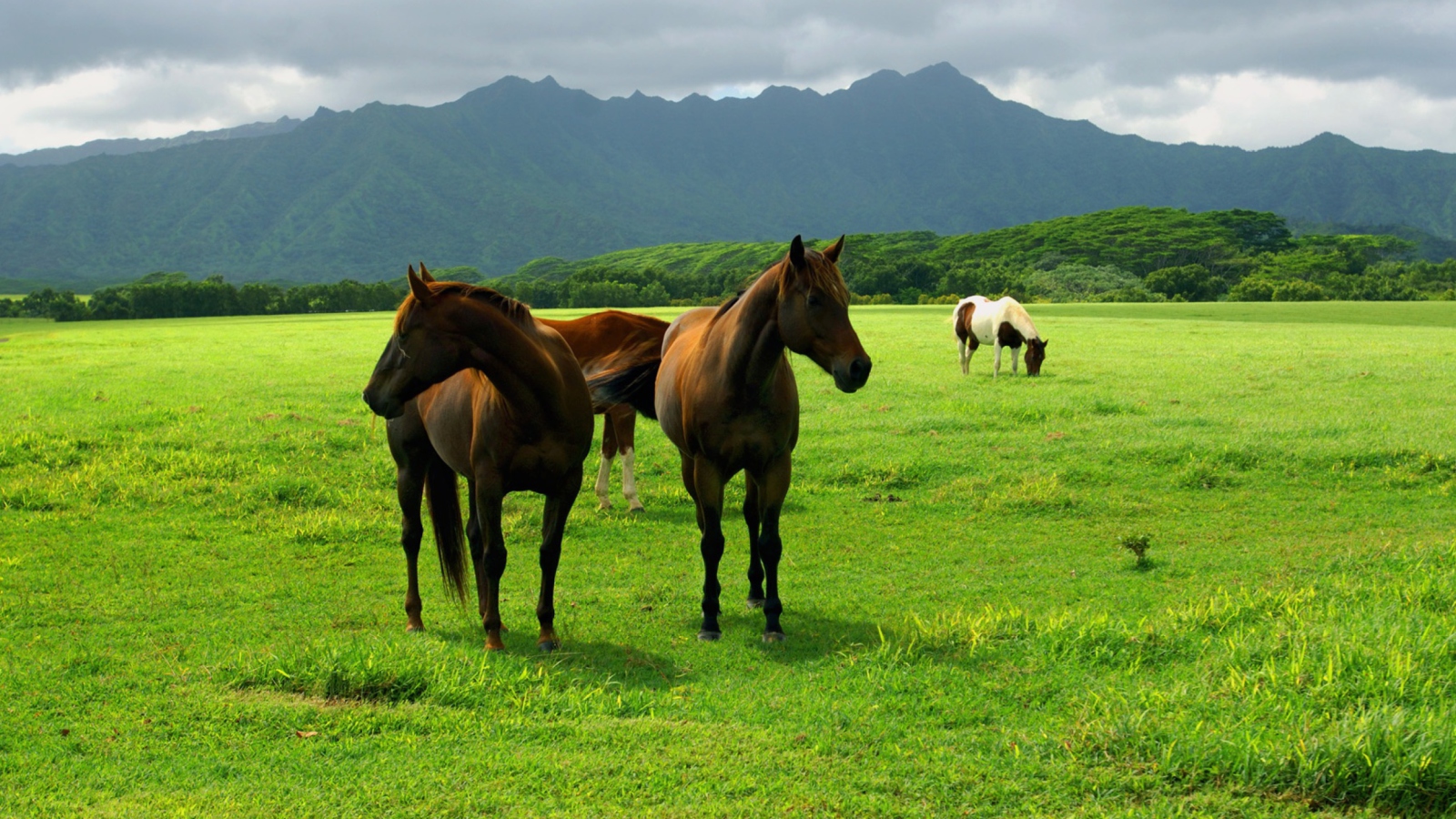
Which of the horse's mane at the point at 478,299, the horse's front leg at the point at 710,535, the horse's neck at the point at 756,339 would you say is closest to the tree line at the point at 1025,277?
the horse's front leg at the point at 710,535

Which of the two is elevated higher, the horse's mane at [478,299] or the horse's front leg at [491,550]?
the horse's mane at [478,299]

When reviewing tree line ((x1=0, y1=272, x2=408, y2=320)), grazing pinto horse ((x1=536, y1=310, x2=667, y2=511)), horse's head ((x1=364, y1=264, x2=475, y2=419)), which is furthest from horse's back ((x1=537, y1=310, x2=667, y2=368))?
tree line ((x1=0, y1=272, x2=408, y2=320))

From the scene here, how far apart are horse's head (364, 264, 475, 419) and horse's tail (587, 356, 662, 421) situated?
3019 mm

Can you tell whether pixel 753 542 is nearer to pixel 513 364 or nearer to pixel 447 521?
pixel 447 521

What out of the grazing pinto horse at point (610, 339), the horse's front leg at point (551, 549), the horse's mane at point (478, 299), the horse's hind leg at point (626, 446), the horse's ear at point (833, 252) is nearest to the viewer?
the horse's mane at point (478, 299)

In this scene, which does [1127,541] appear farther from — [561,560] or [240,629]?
[240,629]

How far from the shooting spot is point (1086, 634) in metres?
5.71

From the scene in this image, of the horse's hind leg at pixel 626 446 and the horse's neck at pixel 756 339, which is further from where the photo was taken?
the horse's hind leg at pixel 626 446

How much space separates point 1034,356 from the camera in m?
21.0

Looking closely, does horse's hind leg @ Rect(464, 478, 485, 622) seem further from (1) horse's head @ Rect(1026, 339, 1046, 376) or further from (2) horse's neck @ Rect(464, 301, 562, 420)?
(1) horse's head @ Rect(1026, 339, 1046, 376)

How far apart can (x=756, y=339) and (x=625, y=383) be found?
2871mm

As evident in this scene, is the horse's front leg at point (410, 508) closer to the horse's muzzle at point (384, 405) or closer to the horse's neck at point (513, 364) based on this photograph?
the horse's muzzle at point (384, 405)

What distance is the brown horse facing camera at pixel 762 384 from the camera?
5.95 m

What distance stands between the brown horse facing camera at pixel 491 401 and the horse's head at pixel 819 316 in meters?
1.41
